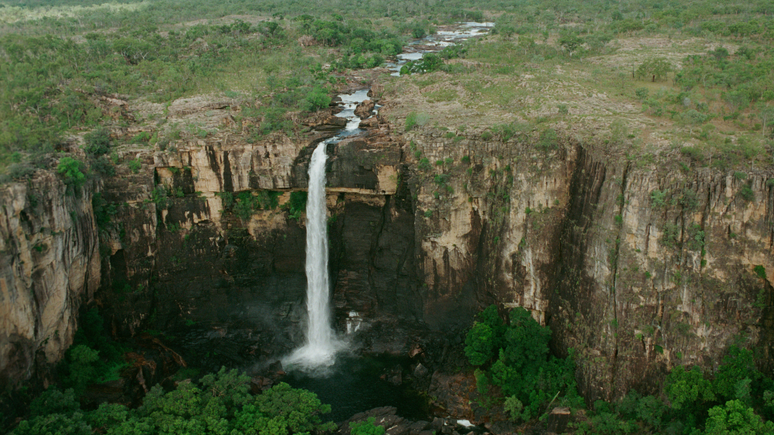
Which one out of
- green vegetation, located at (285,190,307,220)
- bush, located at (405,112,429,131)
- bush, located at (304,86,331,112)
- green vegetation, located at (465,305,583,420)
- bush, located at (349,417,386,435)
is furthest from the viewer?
bush, located at (304,86,331,112)

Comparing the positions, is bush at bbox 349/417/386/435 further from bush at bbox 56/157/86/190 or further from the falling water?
bush at bbox 56/157/86/190

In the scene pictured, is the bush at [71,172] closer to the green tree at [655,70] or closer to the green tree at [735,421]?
the green tree at [735,421]

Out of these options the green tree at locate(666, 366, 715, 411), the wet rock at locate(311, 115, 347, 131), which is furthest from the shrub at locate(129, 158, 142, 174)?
the green tree at locate(666, 366, 715, 411)

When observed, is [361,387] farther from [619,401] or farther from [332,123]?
[332,123]

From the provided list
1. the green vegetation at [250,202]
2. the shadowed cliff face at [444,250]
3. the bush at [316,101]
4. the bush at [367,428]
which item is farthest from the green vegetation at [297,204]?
the bush at [367,428]

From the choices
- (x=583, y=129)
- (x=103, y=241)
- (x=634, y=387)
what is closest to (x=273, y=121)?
(x=103, y=241)

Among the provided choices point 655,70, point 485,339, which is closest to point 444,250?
point 485,339
